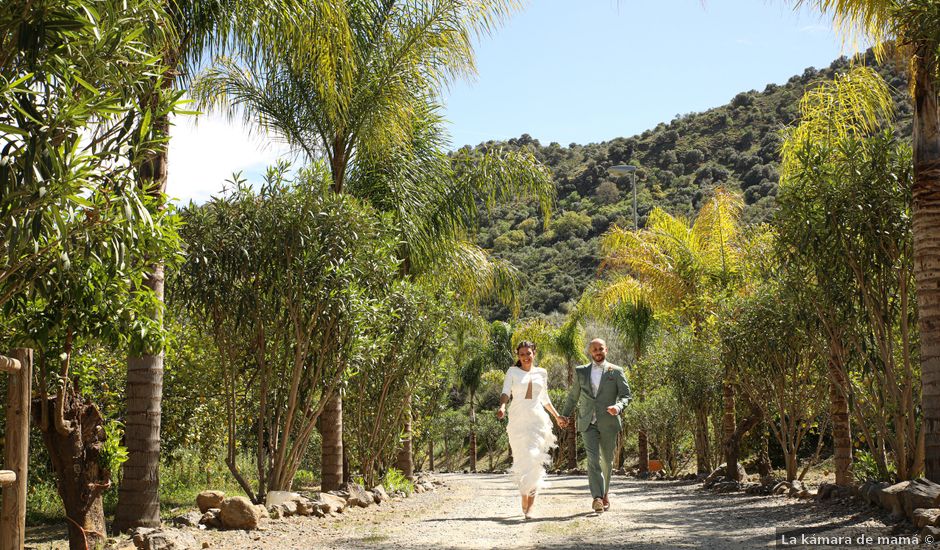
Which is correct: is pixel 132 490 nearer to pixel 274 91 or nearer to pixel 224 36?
pixel 224 36

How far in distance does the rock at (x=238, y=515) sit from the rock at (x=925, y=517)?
6094 millimetres

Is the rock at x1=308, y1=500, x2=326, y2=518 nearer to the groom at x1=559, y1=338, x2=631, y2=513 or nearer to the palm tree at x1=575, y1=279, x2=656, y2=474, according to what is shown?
the groom at x1=559, y1=338, x2=631, y2=513

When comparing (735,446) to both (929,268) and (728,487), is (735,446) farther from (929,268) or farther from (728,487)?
(929,268)

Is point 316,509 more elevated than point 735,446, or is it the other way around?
point 735,446

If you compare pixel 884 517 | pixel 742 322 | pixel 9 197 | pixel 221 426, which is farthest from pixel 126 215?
pixel 221 426

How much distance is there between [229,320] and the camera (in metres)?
10.0

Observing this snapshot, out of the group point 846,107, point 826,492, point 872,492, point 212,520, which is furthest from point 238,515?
point 846,107

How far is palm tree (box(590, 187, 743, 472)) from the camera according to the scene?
68.7 ft

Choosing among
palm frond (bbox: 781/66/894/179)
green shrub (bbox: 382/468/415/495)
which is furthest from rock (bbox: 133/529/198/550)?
palm frond (bbox: 781/66/894/179)

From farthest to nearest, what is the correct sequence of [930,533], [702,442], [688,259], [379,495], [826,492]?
[702,442] → [688,259] → [379,495] → [826,492] → [930,533]

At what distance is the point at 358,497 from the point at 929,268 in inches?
303

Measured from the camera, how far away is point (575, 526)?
344 inches

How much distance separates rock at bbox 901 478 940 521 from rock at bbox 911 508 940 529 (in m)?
0.13

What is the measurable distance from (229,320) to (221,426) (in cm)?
771
